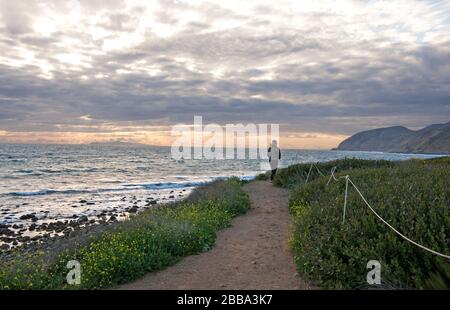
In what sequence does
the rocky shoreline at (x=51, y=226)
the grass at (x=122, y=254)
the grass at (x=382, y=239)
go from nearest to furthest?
the grass at (x=382, y=239) → the grass at (x=122, y=254) → the rocky shoreline at (x=51, y=226)

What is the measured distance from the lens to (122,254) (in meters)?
8.17

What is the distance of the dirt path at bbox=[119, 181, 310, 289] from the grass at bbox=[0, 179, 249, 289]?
0.31 m

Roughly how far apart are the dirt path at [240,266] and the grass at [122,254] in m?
0.31

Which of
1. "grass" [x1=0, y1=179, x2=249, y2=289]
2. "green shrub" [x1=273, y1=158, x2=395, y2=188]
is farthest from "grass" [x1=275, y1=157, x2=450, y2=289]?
"green shrub" [x1=273, y1=158, x2=395, y2=188]

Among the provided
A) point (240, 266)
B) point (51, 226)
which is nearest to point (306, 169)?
point (51, 226)

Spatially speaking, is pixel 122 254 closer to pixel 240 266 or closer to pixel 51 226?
pixel 240 266

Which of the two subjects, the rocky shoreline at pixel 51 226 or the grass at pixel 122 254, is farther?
the rocky shoreline at pixel 51 226

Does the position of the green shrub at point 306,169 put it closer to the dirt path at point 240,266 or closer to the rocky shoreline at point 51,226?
the rocky shoreline at point 51,226

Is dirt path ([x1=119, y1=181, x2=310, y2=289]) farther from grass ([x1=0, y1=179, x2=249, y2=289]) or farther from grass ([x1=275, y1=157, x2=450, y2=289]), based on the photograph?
grass ([x1=275, y1=157, x2=450, y2=289])

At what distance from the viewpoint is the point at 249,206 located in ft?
52.4

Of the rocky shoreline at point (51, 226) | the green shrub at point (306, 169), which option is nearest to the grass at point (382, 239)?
the rocky shoreline at point (51, 226)

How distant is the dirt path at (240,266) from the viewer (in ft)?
24.1

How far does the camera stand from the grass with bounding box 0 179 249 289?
7324mm
